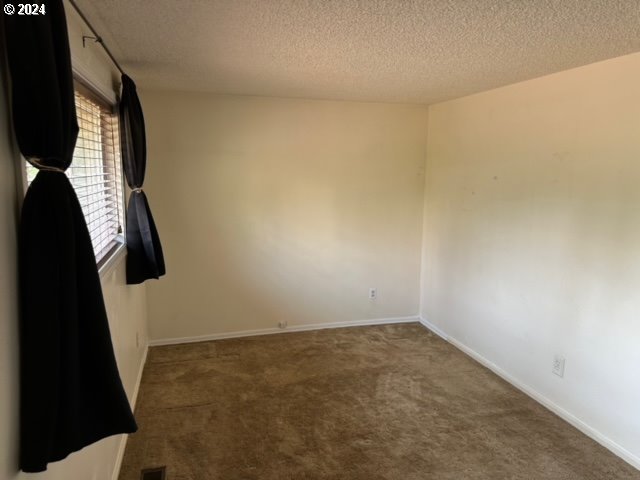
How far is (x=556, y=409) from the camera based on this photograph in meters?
2.88

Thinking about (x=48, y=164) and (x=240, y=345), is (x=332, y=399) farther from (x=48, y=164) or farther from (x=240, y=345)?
(x=48, y=164)

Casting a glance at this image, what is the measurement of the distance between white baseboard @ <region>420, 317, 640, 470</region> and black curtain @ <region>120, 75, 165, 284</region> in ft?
8.72

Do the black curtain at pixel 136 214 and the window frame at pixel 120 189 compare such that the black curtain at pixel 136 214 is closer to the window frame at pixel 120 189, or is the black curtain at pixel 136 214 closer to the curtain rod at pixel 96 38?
the window frame at pixel 120 189

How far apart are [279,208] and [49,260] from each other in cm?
293

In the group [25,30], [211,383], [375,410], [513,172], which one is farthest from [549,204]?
[25,30]

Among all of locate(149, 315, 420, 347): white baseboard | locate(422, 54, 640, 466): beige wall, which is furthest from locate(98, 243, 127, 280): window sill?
locate(422, 54, 640, 466): beige wall

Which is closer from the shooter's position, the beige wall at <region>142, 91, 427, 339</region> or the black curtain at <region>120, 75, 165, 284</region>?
the black curtain at <region>120, 75, 165, 284</region>

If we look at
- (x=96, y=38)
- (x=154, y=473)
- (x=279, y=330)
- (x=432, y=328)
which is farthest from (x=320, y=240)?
(x=96, y=38)

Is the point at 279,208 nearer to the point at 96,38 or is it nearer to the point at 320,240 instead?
the point at 320,240

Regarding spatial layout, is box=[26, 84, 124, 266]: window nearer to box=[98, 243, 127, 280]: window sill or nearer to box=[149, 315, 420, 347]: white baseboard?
box=[98, 243, 127, 280]: window sill

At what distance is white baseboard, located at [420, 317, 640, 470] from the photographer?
2432mm

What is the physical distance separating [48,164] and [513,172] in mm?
2963

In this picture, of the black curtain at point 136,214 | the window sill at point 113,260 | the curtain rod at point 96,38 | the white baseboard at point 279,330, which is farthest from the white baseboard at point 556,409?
the curtain rod at point 96,38

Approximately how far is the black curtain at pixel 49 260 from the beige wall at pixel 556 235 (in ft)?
8.72
